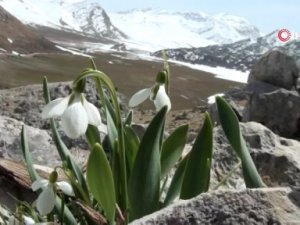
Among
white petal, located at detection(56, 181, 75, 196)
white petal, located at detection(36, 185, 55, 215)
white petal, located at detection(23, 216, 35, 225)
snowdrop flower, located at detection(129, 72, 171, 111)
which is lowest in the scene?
white petal, located at detection(23, 216, 35, 225)

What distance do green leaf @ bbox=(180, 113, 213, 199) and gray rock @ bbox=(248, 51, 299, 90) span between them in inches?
762

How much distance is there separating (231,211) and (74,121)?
88 centimetres

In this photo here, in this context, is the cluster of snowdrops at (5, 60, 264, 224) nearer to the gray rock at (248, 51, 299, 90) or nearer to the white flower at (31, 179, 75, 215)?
the white flower at (31, 179, 75, 215)

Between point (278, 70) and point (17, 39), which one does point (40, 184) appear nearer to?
point (278, 70)

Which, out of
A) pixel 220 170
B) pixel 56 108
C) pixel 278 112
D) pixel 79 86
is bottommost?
pixel 278 112

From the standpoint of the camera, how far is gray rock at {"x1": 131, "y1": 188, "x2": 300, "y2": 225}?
8.19ft

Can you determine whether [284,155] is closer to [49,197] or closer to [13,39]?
[49,197]

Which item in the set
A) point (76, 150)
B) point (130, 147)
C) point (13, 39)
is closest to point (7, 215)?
point (130, 147)

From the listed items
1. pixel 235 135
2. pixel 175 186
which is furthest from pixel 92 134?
pixel 235 135

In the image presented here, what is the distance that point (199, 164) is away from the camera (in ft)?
10.8

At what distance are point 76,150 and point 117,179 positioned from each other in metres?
2.54

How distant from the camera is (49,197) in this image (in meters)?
3.29

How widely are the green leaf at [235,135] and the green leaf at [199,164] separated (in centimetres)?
A: 12

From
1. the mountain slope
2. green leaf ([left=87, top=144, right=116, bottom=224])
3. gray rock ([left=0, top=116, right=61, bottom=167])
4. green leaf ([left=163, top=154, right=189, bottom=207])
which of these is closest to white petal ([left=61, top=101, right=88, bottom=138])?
green leaf ([left=87, top=144, right=116, bottom=224])
